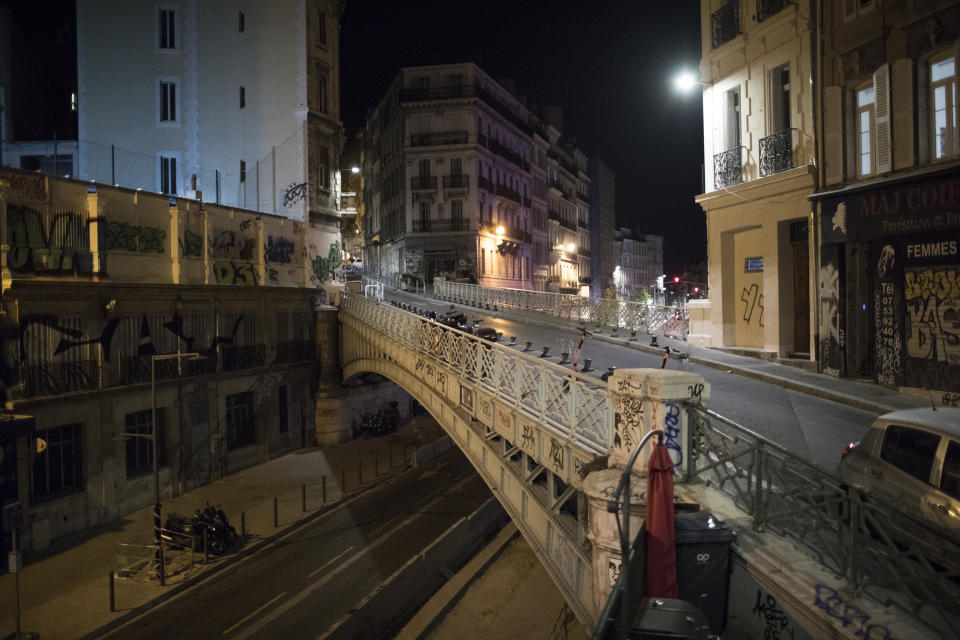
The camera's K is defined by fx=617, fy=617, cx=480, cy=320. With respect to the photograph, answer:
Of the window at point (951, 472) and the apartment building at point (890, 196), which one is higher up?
the apartment building at point (890, 196)

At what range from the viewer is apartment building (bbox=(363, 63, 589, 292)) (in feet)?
174

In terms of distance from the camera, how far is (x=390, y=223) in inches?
2383

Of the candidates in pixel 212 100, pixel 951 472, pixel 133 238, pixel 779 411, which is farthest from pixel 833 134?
pixel 212 100

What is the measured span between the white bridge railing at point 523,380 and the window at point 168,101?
19.8 metres

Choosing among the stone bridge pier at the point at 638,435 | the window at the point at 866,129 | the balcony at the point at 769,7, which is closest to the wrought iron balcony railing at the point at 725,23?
the balcony at the point at 769,7

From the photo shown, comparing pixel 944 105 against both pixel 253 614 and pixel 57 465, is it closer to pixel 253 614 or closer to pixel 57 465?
pixel 253 614

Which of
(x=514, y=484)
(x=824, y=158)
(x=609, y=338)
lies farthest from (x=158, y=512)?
(x=824, y=158)

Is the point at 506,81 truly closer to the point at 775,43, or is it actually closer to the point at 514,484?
the point at 775,43

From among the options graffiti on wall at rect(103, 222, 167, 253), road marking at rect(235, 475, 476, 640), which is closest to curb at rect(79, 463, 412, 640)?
road marking at rect(235, 475, 476, 640)

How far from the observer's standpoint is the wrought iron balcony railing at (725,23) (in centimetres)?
1945

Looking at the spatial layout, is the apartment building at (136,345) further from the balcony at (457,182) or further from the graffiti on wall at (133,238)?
the balcony at (457,182)

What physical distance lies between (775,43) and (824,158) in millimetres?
4221

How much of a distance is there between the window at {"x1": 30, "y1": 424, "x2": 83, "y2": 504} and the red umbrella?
66.4 feet

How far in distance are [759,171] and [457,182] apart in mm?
37132
